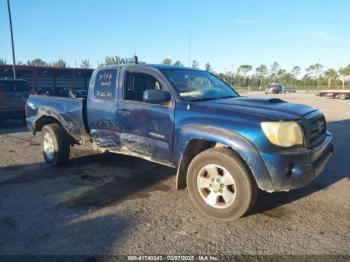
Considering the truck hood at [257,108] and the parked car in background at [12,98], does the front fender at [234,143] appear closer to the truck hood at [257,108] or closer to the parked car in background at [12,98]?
the truck hood at [257,108]

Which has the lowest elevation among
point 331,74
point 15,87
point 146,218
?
point 146,218

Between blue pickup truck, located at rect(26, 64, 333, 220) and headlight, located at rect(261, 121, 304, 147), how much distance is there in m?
0.01

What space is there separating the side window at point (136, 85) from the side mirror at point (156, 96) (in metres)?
0.57

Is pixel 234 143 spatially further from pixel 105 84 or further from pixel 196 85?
pixel 105 84

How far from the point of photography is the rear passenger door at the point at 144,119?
4.36 m

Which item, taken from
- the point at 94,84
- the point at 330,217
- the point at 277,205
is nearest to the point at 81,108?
the point at 94,84

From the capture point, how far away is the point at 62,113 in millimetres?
5930

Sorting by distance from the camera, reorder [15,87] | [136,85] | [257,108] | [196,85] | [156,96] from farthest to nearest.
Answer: [15,87]
[136,85]
[196,85]
[156,96]
[257,108]

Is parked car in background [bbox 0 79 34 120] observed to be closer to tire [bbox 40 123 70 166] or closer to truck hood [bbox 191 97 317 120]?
tire [bbox 40 123 70 166]

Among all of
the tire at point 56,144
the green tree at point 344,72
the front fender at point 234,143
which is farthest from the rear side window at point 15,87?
the green tree at point 344,72

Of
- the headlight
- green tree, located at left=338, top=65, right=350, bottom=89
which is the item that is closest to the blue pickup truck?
the headlight

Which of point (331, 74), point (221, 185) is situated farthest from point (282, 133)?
point (331, 74)

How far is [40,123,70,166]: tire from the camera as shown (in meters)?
6.00

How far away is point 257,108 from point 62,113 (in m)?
3.64
